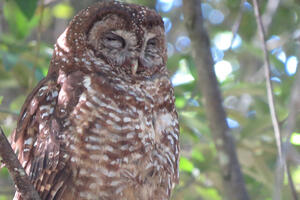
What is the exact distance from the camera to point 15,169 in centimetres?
193

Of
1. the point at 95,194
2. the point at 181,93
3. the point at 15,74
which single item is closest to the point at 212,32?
the point at 181,93

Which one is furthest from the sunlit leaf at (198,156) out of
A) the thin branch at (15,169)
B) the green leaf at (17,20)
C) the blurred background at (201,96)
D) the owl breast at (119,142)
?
the thin branch at (15,169)

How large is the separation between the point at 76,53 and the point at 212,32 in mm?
2509

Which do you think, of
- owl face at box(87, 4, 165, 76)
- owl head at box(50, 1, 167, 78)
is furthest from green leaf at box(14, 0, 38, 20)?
owl face at box(87, 4, 165, 76)

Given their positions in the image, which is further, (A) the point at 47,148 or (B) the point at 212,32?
(B) the point at 212,32

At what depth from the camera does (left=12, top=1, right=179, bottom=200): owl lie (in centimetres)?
253

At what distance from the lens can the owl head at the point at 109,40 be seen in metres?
2.79

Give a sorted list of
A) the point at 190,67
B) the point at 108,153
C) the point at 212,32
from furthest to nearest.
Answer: the point at 212,32, the point at 190,67, the point at 108,153

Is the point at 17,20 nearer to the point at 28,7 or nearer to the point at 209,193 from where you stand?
the point at 28,7

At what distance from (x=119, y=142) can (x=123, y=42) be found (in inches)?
23.6

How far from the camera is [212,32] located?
508cm

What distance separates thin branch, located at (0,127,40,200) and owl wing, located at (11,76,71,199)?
442 millimetres

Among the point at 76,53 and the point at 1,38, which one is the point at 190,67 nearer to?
the point at 76,53

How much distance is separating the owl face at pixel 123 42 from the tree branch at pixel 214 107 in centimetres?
49
